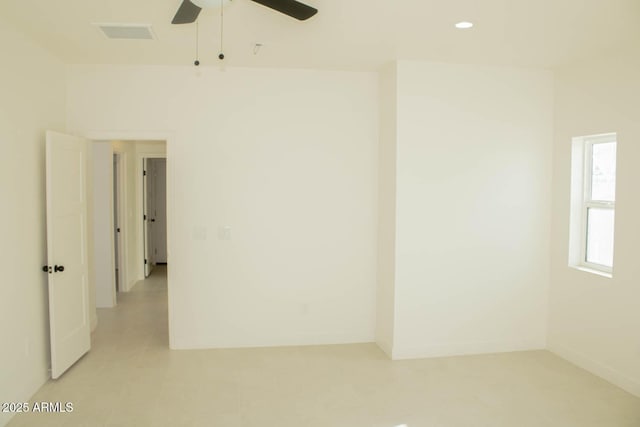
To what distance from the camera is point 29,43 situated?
155 inches

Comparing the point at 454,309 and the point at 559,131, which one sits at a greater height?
the point at 559,131

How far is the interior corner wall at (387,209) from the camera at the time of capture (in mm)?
4715

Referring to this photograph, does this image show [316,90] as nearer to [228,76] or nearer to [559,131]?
[228,76]

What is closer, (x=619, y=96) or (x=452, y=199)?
(x=619, y=96)

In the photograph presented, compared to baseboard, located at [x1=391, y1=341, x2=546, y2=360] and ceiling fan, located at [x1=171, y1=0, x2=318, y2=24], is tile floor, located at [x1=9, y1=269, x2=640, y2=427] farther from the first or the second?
ceiling fan, located at [x1=171, y1=0, x2=318, y2=24]

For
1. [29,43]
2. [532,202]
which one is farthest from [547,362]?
[29,43]

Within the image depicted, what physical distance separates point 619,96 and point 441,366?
266 cm

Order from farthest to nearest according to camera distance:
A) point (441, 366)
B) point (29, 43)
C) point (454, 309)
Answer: point (454, 309)
point (441, 366)
point (29, 43)

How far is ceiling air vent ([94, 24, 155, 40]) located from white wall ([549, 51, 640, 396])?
3.61m

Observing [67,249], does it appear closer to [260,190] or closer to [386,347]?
[260,190]

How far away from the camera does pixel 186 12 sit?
2654 millimetres

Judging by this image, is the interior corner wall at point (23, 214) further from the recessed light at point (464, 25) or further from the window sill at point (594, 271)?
the window sill at point (594, 271)

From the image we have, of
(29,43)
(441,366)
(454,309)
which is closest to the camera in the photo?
(29,43)

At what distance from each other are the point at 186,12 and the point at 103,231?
4758 millimetres
